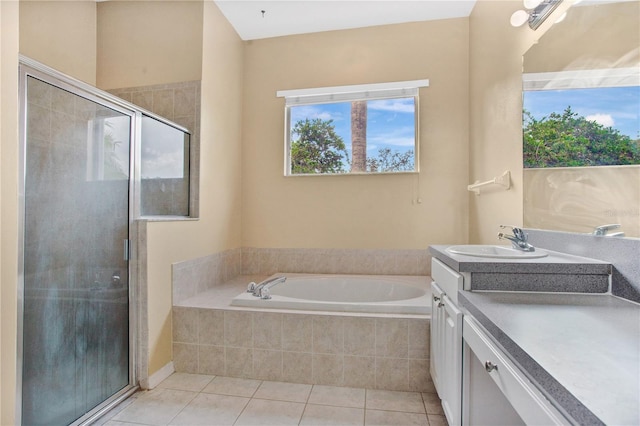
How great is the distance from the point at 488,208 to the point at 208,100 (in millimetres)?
2451

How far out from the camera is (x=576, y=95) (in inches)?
54.2

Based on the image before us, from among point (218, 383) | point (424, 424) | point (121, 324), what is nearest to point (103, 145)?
point (121, 324)

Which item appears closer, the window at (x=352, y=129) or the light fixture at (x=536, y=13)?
the light fixture at (x=536, y=13)

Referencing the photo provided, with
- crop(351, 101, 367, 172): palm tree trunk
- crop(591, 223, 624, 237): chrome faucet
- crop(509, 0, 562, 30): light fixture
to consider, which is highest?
crop(509, 0, 562, 30): light fixture

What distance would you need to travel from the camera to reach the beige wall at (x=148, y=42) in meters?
2.52

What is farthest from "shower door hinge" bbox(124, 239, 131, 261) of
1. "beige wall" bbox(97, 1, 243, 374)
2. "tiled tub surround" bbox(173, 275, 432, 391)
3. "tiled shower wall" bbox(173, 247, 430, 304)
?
"tiled shower wall" bbox(173, 247, 430, 304)

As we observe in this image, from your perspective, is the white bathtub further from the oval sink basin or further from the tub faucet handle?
the oval sink basin

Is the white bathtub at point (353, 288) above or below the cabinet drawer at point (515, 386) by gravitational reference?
below

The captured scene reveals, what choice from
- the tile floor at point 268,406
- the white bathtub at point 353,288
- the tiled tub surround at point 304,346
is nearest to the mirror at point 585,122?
the tiled tub surround at point 304,346

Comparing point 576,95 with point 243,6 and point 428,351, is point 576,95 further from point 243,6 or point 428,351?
→ point 243,6

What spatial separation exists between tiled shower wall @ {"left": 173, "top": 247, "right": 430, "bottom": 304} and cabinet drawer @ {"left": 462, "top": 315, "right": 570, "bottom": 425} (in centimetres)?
193

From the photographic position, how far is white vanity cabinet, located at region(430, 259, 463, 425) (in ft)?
4.08

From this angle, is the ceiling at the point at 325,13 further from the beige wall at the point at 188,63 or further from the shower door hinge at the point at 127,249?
the shower door hinge at the point at 127,249

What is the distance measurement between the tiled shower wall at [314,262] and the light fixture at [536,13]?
6.17ft
